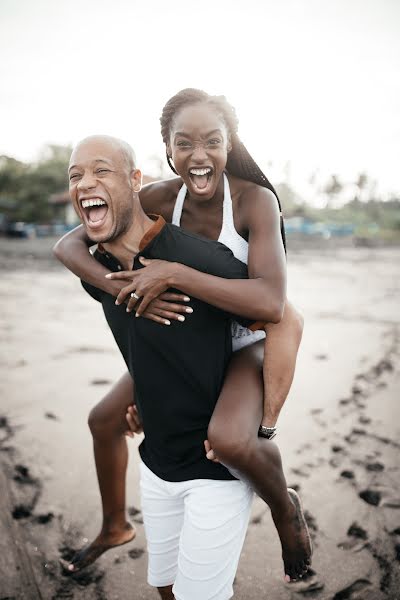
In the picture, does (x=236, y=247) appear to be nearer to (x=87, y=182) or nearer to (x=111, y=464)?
(x=87, y=182)

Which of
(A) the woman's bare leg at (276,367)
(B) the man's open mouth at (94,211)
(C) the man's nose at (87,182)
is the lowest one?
(A) the woman's bare leg at (276,367)

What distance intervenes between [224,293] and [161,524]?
3.29 ft

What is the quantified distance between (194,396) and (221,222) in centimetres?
89

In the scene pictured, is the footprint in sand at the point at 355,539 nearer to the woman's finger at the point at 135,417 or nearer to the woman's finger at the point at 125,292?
the woman's finger at the point at 135,417

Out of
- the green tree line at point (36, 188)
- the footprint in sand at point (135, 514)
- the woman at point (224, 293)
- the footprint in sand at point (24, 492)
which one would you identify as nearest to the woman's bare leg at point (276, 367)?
the woman at point (224, 293)

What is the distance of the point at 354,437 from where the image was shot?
13.5 feet

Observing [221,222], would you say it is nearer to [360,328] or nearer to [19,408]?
[19,408]

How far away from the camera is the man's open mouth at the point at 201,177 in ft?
7.16

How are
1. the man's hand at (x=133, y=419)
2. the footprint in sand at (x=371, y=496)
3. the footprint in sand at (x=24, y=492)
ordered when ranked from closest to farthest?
1. the man's hand at (x=133, y=419)
2. the footprint in sand at (x=24, y=492)
3. the footprint in sand at (x=371, y=496)

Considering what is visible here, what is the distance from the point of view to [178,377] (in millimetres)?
1695

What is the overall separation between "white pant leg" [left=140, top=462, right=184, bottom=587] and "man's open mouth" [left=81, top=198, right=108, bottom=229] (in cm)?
102

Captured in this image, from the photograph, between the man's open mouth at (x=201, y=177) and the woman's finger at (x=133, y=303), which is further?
the man's open mouth at (x=201, y=177)

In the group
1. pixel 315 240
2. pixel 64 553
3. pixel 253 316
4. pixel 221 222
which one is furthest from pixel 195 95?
pixel 315 240

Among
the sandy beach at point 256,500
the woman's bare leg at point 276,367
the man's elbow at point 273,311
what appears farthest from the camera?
the sandy beach at point 256,500
